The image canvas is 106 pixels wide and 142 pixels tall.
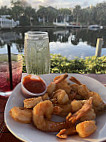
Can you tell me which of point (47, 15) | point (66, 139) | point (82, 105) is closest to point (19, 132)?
point (66, 139)

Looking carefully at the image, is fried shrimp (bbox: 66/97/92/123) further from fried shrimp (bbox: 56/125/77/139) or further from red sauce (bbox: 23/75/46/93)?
red sauce (bbox: 23/75/46/93)

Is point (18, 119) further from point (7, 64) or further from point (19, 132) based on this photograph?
point (7, 64)

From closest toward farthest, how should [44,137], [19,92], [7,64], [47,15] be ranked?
[44,137] < [19,92] < [7,64] < [47,15]

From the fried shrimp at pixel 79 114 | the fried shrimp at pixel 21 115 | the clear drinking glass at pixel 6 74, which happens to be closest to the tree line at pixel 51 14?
the clear drinking glass at pixel 6 74

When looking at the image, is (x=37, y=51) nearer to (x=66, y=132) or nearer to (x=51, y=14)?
(x=66, y=132)

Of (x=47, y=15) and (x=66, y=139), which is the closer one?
(x=66, y=139)

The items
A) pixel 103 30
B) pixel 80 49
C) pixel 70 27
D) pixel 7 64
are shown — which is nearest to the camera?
pixel 7 64

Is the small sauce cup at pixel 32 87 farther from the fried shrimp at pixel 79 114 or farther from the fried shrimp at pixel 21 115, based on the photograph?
the fried shrimp at pixel 79 114

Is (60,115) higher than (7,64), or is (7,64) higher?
(7,64)
